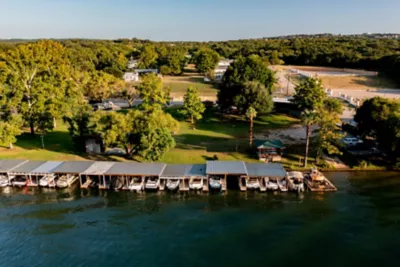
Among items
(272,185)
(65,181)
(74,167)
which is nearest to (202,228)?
(272,185)

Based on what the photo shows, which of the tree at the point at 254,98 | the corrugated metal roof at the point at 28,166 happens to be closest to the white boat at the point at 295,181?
the tree at the point at 254,98

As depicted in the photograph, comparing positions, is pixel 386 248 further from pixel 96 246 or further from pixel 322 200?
pixel 96 246

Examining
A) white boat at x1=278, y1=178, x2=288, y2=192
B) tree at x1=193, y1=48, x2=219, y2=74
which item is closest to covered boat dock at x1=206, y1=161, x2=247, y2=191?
white boat at x1=278, y1=178, x2=288, y2=192

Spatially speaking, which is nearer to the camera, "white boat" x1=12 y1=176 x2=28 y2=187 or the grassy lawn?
"white boat" x1=12 y1=176 x2=28 y2=187

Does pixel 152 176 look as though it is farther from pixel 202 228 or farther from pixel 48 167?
pixel 48 167

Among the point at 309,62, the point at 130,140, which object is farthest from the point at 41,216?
the point at 309,62

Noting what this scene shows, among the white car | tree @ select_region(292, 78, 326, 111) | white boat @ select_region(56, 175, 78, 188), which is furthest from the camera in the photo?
tree @ select_region(292, 78, 326, 111)

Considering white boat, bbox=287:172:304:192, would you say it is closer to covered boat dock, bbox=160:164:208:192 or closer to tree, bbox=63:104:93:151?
covered boat dock, bbox=160:164:208:192
